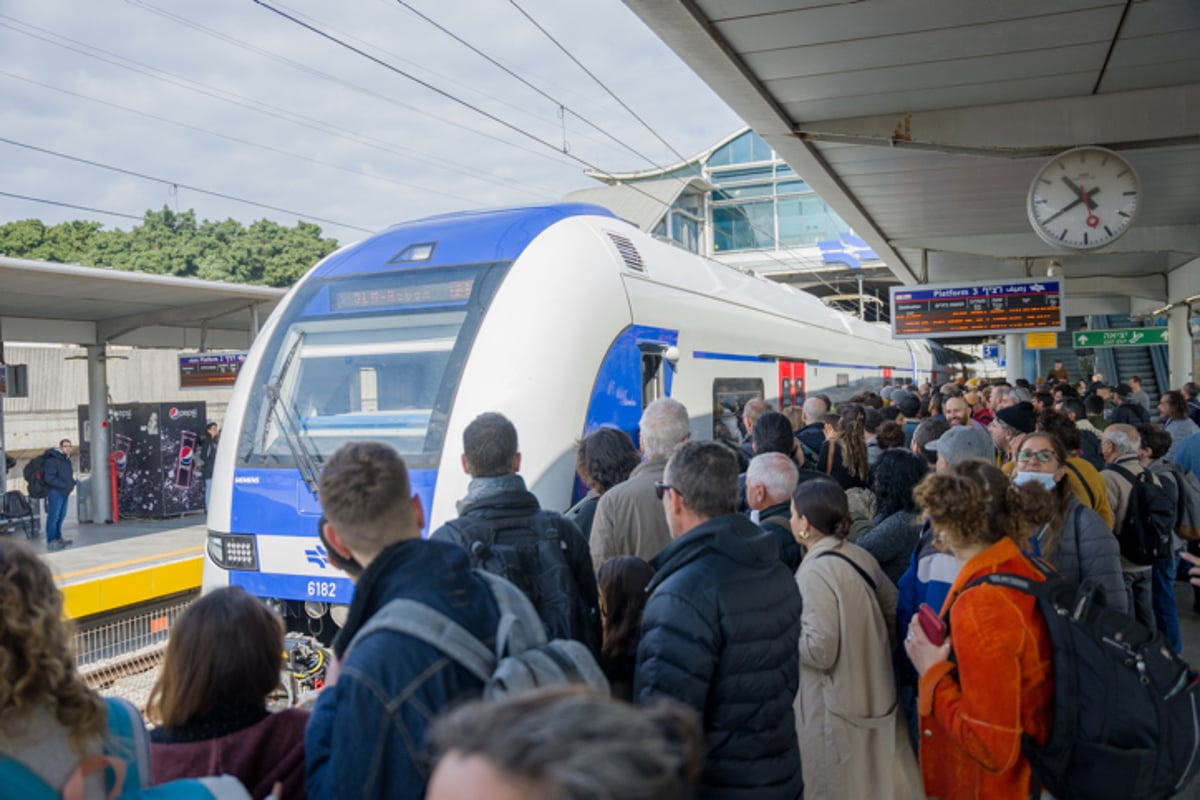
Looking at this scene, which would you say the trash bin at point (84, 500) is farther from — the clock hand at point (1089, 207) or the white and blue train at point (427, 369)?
the clock hand at point (1089, 207)

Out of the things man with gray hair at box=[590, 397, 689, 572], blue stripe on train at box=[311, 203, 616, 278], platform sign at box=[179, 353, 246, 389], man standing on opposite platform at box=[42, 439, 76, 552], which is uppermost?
blue stripe on train at box=[311, 203, 616, 278]

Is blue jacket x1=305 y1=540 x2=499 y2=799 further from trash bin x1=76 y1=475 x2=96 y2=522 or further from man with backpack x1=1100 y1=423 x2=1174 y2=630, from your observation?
trash bin x1=76 y1=475 x2=96 y2=522

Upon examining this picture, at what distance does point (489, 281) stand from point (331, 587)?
2.15m

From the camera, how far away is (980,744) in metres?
2.51

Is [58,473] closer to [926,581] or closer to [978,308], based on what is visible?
[978,308]

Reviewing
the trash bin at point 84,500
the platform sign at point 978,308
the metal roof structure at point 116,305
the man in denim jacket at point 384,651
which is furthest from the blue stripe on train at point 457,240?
the trash bin at point 84,500

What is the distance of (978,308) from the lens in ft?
39.4

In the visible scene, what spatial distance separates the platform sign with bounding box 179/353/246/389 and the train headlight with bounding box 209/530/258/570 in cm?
899

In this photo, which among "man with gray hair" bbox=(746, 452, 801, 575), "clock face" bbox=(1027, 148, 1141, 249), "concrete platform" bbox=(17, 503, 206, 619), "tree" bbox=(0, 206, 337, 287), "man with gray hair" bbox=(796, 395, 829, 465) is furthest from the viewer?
"tree" bbox=(0, 206, 337, 287)

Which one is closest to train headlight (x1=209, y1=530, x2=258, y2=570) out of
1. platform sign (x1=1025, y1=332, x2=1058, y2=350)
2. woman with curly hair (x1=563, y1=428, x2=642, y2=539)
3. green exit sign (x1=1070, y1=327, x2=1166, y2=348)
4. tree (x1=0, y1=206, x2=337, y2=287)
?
woman with curly hair (x1=563, y1=428, x2=642, y2=539)

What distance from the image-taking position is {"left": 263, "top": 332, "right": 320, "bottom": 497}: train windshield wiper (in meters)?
5.59

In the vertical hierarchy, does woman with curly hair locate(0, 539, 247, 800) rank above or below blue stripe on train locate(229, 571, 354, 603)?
above

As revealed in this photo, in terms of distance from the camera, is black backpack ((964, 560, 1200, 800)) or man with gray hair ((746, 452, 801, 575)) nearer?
black backpack ((964, 560, 1200, 800))

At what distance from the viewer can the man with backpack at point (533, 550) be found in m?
3.05
